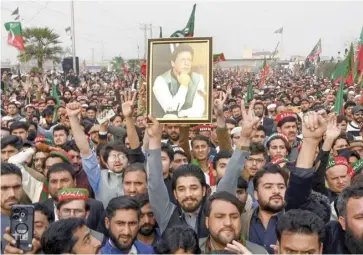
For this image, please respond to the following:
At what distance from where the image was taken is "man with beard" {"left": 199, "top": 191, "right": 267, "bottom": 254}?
3041 millimetres

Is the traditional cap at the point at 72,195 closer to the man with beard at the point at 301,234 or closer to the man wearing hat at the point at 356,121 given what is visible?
the man with beard at the point at 301,234

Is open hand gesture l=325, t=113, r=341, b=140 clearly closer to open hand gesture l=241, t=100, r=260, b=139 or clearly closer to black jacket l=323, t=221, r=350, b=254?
open hand gesture l=241, t=100, r=260, b=139

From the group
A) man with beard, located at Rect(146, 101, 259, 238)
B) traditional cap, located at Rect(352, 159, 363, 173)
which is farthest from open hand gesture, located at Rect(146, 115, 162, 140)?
traditional cap, located at Rect(352, 159, 363, 173)

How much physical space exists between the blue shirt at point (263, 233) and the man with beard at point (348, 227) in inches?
16.5

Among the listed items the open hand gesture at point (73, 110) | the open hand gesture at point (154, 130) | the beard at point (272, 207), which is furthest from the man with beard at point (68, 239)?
the open hand gesture at point (73, 110)

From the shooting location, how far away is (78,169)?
507cm

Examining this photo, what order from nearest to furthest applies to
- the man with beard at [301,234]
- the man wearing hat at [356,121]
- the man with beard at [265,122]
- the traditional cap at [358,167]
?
the man with beard at [301,234] < the traditional cap at [358,167] < the man wearing hat at [356,121] < the man with beard at [265,122]

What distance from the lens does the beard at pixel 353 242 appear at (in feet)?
8.86

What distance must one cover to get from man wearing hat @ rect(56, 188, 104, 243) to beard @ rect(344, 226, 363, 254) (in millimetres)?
1803

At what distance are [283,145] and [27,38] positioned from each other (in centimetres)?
2688

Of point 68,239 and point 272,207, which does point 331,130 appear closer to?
point 272,207

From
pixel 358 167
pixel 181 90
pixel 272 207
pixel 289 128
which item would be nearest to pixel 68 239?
pixel 272 207

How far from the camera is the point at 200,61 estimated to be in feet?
14.0

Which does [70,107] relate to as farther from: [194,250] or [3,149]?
[194,250]
